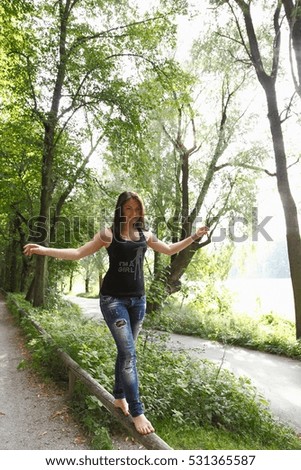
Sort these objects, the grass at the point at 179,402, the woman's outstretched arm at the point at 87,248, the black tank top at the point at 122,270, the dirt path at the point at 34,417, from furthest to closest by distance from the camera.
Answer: the grass at the point at 179,402, the dirt path at the point at 34,417, the black tank top at the point at 122,270, the woman's outstretched arm at the point at 87,248

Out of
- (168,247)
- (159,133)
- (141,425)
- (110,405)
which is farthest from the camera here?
(159,133)

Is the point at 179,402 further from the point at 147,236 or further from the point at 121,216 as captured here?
the point at 121,216

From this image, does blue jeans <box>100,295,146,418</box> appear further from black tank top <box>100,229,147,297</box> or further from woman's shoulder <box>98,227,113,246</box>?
woman's shoulder <box>98,227,113,246</box>

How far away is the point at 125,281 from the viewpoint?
11.4ft

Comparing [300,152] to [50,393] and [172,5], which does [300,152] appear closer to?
[172,5]

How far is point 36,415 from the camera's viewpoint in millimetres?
5453

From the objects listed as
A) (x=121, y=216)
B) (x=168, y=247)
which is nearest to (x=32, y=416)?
(x=168, y=247)

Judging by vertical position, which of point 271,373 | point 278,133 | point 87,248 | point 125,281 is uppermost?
point 278,133

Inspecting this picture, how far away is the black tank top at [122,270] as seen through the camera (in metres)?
3.45

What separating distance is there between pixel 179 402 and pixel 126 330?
3.14 m

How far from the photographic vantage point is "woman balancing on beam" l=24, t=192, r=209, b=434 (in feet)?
11.2

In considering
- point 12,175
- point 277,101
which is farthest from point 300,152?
point 12,175

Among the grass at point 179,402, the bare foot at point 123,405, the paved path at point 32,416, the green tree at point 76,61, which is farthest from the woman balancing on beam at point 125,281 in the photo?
the green tree at point 76,61

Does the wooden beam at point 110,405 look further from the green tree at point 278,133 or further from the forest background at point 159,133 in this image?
the green tree at point 278,133
